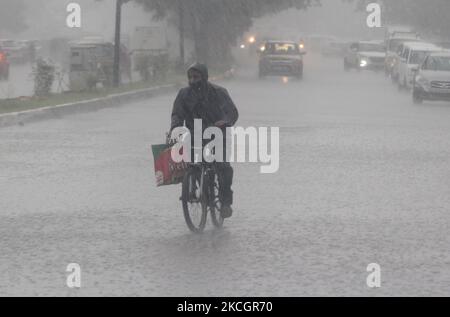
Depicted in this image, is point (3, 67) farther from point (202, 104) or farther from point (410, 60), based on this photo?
point (202, 104)

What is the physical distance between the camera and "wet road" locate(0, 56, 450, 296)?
27.8 ft

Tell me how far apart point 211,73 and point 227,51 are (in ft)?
33.9

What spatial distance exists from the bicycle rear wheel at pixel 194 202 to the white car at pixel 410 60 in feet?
105

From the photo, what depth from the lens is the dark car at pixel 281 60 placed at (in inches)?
2095

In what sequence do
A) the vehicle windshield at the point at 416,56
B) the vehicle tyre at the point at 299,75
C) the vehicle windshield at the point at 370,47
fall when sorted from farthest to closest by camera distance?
the vehicle windshield at the point at 370,47, the vehicle tyre at the point at 299,75, the vehicle windshield at the point at 416,56

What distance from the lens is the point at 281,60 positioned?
5325 centimetres

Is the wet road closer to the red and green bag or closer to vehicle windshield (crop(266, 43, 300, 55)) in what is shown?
the red and green bag

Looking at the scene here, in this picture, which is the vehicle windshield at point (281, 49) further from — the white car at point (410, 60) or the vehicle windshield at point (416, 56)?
the vehicle windshield at point (416, 56)

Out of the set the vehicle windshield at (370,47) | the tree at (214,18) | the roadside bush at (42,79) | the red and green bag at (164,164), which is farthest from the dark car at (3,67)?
the red and green bag at (164,164)

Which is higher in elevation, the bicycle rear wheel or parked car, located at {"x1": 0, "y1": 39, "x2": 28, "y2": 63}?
the bicycle rear wheel

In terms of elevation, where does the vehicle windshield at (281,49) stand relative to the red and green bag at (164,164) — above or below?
below

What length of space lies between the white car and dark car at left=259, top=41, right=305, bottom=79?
8.71 metres

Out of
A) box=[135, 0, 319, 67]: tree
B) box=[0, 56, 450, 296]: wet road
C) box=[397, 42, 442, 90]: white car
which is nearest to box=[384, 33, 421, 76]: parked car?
box=[135, 0, 319, 67]: tree

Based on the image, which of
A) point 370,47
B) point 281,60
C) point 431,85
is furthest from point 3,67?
point 370,47
